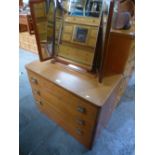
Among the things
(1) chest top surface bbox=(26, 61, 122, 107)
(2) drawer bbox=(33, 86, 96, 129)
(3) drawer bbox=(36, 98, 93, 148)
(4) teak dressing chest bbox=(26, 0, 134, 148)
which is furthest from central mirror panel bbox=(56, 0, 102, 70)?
(3) drawer bbox=(36, 98, 93, 148)

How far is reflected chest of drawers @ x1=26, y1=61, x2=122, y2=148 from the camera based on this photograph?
108 cm

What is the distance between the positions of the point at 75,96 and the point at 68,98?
112 millimetres

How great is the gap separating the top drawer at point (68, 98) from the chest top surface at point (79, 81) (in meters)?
0.04

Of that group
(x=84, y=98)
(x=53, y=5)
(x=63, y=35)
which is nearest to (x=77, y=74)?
(x=84, y=98)

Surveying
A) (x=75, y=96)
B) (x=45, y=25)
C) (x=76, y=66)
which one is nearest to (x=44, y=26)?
(x=45, y=25)

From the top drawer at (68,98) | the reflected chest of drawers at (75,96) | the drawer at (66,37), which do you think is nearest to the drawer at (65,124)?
the reflected chest of drawers at (75,96)

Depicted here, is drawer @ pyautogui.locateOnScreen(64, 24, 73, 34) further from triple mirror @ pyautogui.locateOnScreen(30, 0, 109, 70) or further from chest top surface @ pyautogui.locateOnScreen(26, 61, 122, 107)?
chest top surface @ pyautogui.locateOnScreen(26, 61, 122, 107)

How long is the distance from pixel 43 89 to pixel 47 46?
465mm

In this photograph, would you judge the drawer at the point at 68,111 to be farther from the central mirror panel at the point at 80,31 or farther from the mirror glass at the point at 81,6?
the mirror glass at the point at 81,6

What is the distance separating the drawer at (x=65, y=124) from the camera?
→ 1.31 metres
